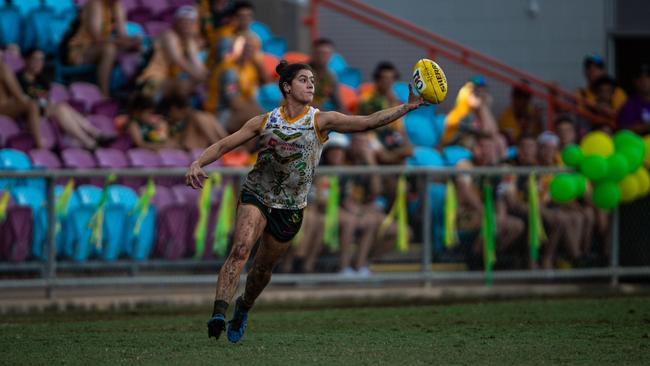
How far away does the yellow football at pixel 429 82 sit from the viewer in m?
8.40

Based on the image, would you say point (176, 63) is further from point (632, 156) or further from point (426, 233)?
point (632, 156)

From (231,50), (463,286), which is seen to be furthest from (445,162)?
(231,50)

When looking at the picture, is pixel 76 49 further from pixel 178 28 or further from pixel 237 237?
pixel 237 237

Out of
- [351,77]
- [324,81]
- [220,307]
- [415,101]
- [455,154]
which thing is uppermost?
[351,77]

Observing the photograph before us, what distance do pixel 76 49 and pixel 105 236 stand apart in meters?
3.40

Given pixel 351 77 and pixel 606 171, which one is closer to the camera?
pixel 606 171

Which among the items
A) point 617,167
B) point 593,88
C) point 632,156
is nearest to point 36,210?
point 617,167

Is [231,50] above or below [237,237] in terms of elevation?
above

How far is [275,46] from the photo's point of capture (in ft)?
55.1

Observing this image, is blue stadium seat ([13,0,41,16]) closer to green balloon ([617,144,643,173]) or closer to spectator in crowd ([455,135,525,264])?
spectator in crowd ([455,135,525,264])

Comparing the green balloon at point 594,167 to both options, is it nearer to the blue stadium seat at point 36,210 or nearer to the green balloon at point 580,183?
the green balloon at point 580,183

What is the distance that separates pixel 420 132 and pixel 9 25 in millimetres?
5619

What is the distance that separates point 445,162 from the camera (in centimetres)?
1547

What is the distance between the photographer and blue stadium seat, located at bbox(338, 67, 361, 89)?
1711 cm
